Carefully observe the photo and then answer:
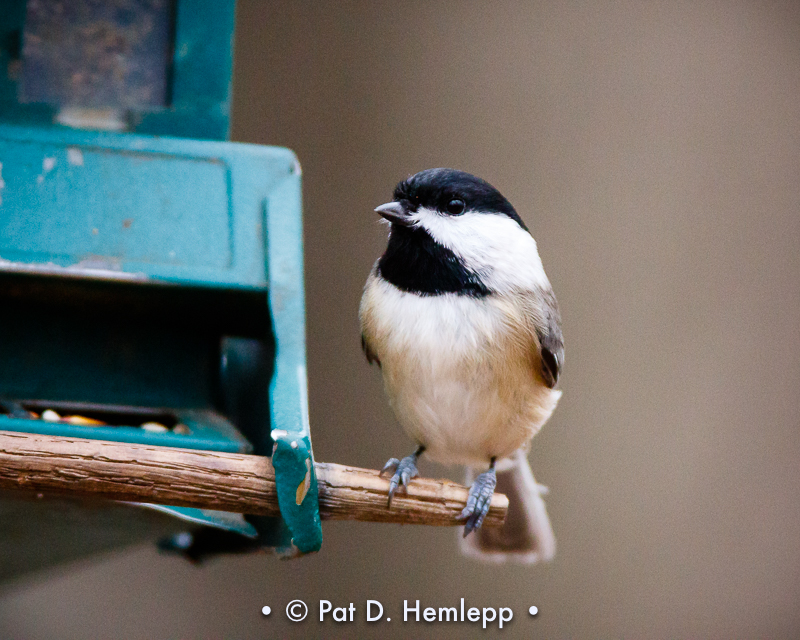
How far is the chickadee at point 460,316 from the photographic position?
4.97ft

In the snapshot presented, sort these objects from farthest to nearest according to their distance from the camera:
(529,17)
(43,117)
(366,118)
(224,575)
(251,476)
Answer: (529,17)
(366,118)
(224,575)
(43,117)
(251,476)

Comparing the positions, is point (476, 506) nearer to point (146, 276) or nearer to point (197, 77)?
point (146, 276)

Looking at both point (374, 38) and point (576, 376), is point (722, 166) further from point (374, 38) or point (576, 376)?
point (374, 38)

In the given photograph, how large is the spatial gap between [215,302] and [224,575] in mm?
1805

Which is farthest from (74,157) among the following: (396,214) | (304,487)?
(304,487)

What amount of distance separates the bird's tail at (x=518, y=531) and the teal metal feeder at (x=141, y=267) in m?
0.72

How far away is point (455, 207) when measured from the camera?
61.7 inches

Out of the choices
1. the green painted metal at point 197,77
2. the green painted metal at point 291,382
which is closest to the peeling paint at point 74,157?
the green painted metal at point 197,77

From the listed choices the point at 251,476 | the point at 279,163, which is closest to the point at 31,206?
the point at 279,163

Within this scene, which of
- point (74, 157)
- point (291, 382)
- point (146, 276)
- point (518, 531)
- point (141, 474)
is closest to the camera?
point (141, 474)

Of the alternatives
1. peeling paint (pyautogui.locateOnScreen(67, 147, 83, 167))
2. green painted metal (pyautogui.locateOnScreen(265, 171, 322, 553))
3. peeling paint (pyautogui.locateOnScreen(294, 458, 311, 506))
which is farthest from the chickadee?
peeling paint (pyautogui.locateOnScreen(67, 147, 83, 167))

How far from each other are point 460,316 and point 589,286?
5.88 ft

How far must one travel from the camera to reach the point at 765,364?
3361mm

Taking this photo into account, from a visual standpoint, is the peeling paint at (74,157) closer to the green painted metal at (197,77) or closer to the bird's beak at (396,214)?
the green painted metal at (197,77)
